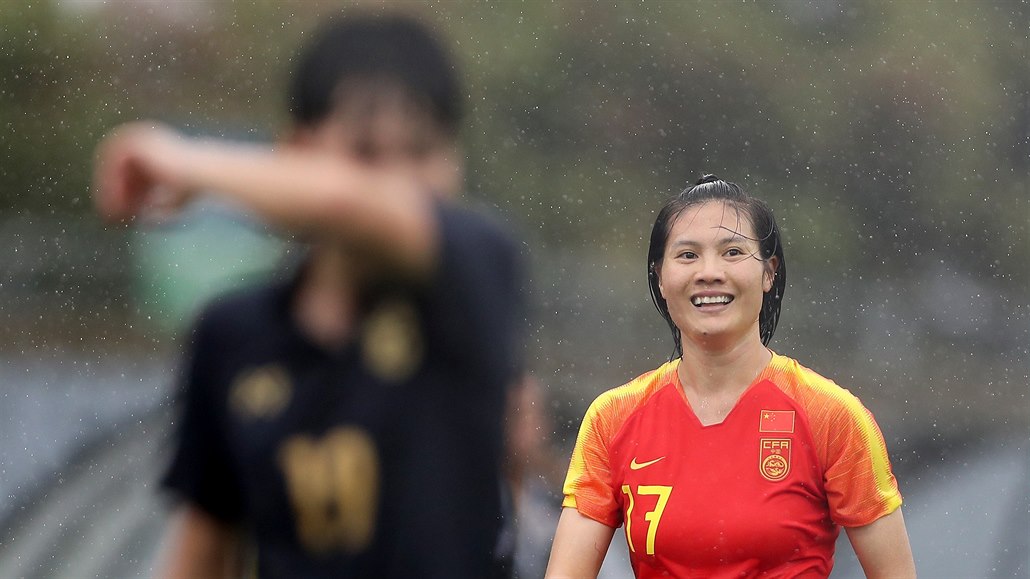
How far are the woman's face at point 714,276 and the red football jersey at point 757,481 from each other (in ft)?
0.35

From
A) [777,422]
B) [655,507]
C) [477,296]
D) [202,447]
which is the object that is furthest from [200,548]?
[777,422]

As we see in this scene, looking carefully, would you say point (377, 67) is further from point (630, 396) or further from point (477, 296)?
point (630, 396)

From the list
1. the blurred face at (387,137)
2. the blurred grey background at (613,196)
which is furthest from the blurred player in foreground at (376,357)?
the blurred grey background at (613,196)

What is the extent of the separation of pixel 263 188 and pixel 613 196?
401cm

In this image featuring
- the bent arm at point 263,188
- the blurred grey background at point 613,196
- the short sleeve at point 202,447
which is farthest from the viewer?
the blurred grey background at point 613,196

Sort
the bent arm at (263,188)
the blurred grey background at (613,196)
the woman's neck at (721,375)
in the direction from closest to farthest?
1. the bent arm at (263,188)
2. the woman's neck at (721,375)
3. the blurred grey background at (613,196)

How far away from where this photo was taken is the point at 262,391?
107 centimetres

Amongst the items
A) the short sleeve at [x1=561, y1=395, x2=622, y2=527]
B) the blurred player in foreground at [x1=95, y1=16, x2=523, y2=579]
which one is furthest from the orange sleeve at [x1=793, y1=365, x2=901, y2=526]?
the blurred player in foreground at [x1=95, y1=16, x2=523, y2=579]

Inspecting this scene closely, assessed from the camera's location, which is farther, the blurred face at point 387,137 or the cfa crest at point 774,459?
the cfa crest at point 774,459

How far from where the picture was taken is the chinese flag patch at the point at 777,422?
6.73 ft

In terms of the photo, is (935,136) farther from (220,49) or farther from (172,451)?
(172,451)

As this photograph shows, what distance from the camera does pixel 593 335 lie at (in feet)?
15.8

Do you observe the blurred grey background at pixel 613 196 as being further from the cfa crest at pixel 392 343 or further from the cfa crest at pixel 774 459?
the cfa crest at pixel 392 343

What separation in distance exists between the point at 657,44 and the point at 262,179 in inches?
171
